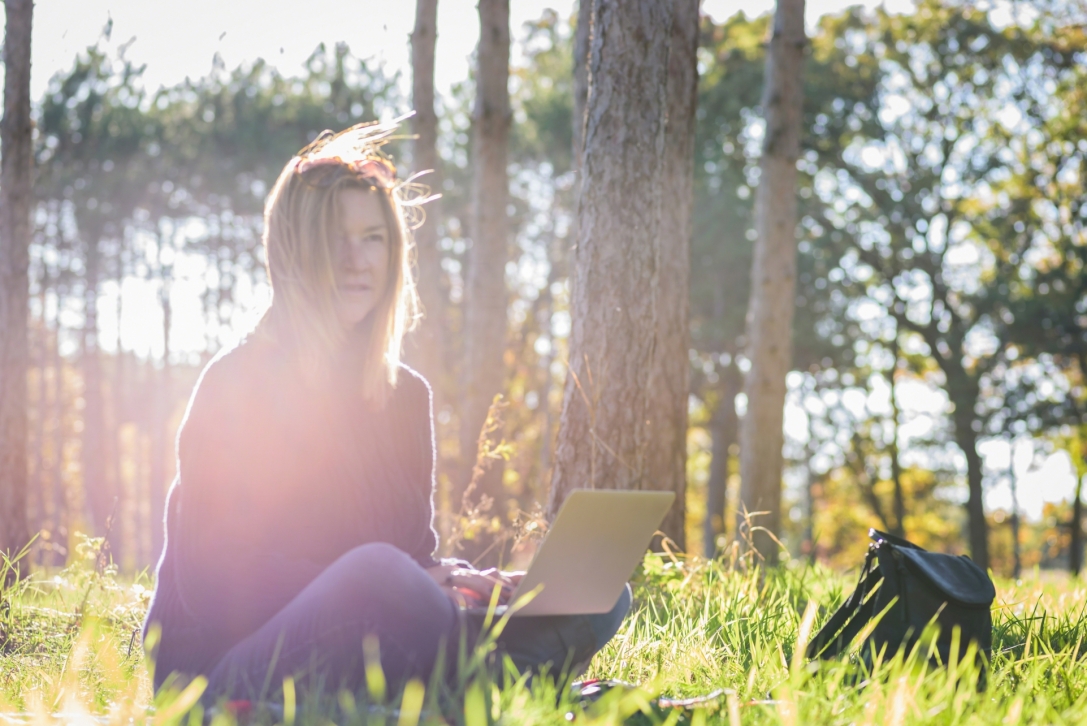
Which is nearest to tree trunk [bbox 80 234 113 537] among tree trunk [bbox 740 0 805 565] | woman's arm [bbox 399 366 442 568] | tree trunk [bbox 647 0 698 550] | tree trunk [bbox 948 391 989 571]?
tree trunk [bbox 740 0 805 565]

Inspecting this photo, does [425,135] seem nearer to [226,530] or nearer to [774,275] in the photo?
[774,275]

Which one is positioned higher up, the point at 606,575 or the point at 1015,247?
the point at 1015,247

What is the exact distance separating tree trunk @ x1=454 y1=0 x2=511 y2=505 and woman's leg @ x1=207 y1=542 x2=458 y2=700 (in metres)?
5.99

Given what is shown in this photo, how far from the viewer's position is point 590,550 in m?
2.22

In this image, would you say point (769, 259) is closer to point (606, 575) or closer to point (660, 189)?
point (660, 189)

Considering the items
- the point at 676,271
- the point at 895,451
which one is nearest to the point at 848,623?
the point at 676,271

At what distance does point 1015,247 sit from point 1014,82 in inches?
109

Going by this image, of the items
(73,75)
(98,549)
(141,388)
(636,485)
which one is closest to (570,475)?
(636,485)

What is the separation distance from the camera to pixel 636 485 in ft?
14.7

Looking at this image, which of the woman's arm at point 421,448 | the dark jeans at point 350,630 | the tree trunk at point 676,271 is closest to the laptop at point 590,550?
the dark jeans at point 350,630

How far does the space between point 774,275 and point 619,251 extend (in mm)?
3864

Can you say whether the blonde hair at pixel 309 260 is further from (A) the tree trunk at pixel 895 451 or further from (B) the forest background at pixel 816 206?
(A) the tree trunk at pixel 895 451

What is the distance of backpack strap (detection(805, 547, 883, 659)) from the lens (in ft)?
9.27

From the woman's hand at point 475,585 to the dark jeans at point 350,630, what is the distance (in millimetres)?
147
